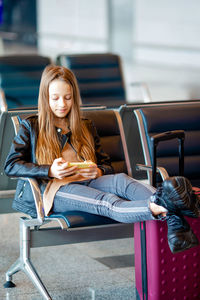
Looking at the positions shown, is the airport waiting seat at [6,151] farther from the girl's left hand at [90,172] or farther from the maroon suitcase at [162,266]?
the maroon suitcase at [162,266]

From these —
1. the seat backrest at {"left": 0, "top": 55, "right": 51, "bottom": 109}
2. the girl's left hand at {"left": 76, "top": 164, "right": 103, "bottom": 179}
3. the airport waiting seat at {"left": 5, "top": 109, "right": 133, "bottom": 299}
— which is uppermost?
the seat backrest at {"left": 0, "top": 55, "right": 51, "bottom": 109}

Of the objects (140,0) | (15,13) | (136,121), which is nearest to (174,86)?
(140,0)

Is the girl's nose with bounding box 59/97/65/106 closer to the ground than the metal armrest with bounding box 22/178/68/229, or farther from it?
farther from it

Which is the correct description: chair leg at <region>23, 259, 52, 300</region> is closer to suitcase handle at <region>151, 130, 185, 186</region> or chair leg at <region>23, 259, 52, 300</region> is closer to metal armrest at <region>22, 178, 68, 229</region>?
metal armrest at <region>22, 178, 68, 229</region>

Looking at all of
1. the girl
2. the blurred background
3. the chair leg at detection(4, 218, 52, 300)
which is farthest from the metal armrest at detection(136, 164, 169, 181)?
the blurred background

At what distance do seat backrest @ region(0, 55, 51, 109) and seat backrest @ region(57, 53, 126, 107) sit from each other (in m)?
0.24

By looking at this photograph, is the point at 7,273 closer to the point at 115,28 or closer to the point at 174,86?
the point at 174,86

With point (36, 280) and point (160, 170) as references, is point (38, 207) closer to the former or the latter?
point (36, 280)

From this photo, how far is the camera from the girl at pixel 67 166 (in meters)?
2.95

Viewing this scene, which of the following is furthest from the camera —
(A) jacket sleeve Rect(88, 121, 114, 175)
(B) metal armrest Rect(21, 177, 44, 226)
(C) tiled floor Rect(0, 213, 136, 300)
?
(A) jacket sleeve Rect(88, 121, 114, 175)

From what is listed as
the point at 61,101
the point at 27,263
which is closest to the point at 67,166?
the point at 61,101

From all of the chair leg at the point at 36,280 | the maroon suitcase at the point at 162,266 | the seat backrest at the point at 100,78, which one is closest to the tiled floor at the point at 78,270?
the chair leg at the point at 36,280

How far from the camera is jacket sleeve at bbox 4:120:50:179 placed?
303 cm

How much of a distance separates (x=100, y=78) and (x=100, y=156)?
2.67m
